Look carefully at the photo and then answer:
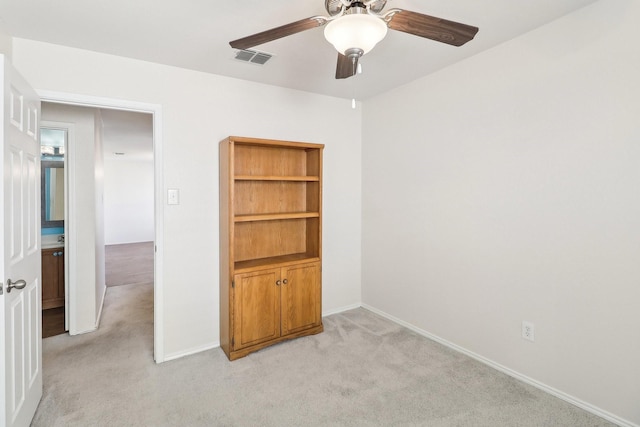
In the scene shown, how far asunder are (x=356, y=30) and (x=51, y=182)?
4580 millimetres

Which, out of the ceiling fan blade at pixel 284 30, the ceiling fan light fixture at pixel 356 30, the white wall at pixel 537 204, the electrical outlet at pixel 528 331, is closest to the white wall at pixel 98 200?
the ceiling fan blade at pixel 284 30

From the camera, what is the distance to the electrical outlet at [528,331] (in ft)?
7.37

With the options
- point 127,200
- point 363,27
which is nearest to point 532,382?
point 363,27

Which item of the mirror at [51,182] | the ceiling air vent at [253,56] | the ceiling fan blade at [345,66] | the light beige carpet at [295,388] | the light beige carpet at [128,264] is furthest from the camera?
the light beige carpet at [128,264]

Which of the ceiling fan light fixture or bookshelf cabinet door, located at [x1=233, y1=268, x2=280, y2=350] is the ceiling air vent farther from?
bookshelf cabinet door, located at [x1=233, y1=268, x2=280, y2=350]

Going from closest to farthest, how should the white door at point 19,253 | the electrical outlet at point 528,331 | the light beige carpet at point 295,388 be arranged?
1. the white door at point 19,253
2. the light beige carpet at point 295,388
3. the electrical outlet at point 528,331

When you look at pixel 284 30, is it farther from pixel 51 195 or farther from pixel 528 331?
pixel 51 195

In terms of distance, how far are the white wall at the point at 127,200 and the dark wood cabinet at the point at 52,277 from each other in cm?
528

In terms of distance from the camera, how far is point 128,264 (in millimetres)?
6332

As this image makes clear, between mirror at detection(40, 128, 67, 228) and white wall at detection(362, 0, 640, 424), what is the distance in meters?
4.19

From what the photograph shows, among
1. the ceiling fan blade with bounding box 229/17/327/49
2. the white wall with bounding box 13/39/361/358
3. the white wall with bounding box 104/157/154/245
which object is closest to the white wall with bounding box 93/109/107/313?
the white wall with bounding box 13/39/361/358

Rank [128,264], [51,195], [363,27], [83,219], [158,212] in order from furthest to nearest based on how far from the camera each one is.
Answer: [128,264]
[51,195]
[83,219]
[158,212]
[363,27]

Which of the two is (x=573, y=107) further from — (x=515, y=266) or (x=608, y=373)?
(x=608, y=373)

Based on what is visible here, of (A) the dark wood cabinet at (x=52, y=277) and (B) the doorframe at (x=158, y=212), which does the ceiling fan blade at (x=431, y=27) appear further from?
(A) the dark wood cabinet at (x=52, y=277)
